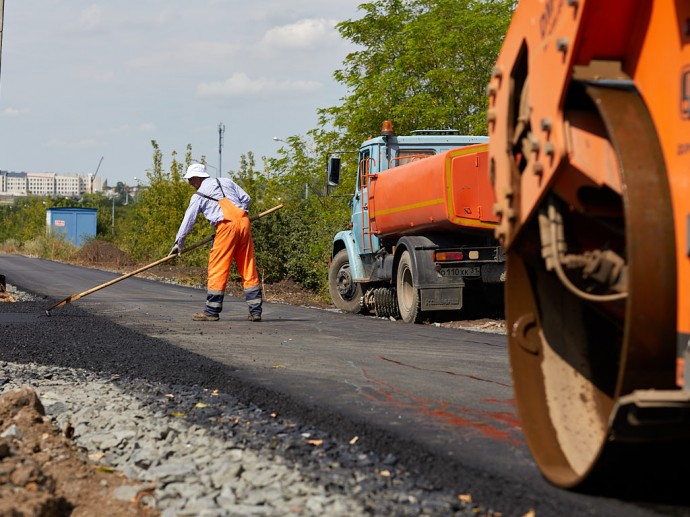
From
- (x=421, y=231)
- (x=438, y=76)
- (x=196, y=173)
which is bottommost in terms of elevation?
(x=421, y=231)

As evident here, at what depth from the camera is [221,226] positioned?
11.6 meters

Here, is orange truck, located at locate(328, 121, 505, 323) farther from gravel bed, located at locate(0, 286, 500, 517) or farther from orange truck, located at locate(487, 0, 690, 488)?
orange truck, located at locate(487, 0, 690, 488)

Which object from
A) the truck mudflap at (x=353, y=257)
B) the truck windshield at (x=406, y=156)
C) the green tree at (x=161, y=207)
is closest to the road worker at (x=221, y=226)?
the truck windshield at (x=406, y=156)

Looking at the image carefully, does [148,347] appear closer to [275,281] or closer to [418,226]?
[418,226]

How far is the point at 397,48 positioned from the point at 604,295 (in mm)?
21320

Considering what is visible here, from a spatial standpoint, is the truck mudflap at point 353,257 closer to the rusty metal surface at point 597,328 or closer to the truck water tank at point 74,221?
the rusty metal surface at point 597,328

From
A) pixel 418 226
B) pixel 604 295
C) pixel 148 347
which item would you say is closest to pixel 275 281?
pixel 418 226

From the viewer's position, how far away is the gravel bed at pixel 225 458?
3.71 m

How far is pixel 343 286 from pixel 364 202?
1.99 m

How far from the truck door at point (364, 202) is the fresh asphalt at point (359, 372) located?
1.31m

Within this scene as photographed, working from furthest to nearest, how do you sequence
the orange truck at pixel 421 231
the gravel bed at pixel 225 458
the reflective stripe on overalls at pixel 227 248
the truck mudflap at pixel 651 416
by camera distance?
the orange truck at pixel 421 231 < the reflective stripe on overalls at pixel 227 248 < the gravel bed at pixel 225 458 < the truck mudflap at pixel 651 416

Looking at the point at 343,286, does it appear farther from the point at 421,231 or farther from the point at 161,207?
the point at 161,207

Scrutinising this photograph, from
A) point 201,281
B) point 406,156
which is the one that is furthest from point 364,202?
point 201,281

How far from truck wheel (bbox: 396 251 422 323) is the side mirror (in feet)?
5.57
